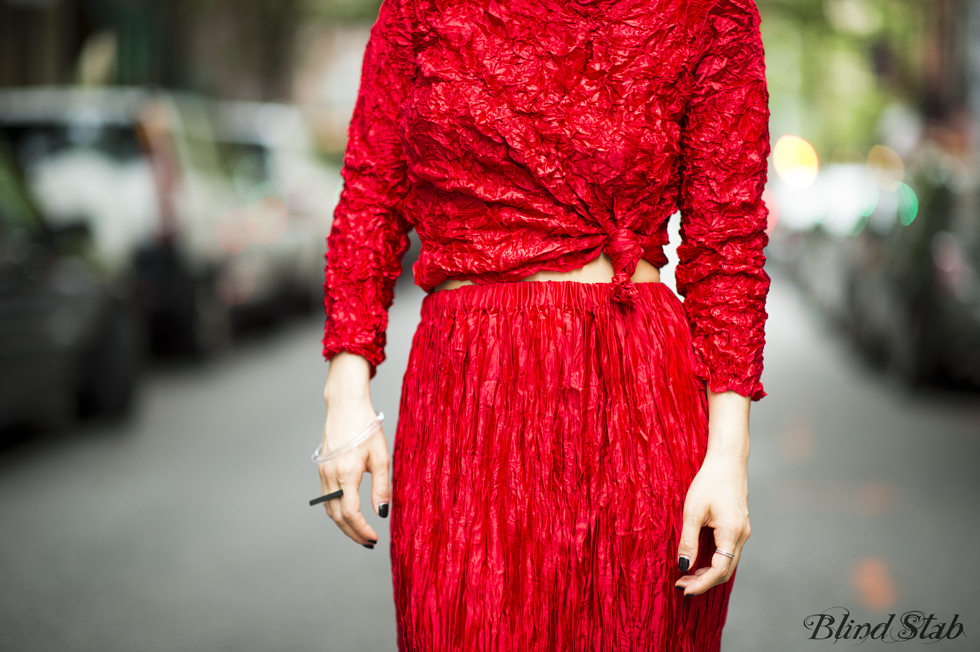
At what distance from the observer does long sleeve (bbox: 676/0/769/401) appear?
180 cm

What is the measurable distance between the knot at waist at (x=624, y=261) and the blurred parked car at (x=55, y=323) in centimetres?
572

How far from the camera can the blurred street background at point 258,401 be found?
456 centimetres

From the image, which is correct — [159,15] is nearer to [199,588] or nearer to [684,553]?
[199,588]

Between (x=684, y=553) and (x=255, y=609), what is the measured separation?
3.04m

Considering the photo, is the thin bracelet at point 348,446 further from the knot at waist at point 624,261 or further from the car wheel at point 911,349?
the car wheel at point 911,349

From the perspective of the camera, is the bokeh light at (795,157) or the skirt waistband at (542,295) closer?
the skirt waistband at (542,295)

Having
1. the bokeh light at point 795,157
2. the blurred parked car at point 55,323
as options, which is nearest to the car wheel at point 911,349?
the blurred parked car at point 55,323

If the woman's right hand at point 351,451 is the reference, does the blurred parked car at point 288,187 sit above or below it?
below

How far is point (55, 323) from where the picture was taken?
7316 millimetres

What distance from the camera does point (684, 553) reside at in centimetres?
174

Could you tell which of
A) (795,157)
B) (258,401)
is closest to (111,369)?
(258,401)

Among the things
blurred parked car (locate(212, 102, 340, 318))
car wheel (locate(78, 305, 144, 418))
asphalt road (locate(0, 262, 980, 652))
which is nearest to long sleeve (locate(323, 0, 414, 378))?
asphalt road (locate(0, 262, 980, 652))

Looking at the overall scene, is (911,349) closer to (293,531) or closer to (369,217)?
(293,531)

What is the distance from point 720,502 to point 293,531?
4.08 meters
